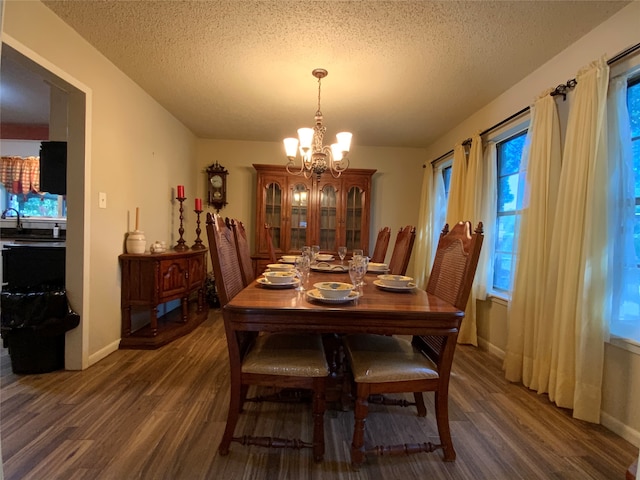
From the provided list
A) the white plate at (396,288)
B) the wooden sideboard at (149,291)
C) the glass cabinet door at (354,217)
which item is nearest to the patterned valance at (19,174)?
the wooden sideboard at (149,291)

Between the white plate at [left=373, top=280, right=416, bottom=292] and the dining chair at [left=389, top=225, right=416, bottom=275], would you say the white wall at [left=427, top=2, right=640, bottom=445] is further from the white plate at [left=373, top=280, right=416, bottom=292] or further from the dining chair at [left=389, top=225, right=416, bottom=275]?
the white plate at [left=373, top=280, right=416, bottom=292]

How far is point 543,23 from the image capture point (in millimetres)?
1904

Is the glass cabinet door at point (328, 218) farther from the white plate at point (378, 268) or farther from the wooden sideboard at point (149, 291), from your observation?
the wooden sideboard at point (149, 291)

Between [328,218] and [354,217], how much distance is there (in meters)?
0.36

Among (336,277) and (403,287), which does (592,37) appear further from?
(336,277)

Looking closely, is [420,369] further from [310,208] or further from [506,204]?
[310,208]

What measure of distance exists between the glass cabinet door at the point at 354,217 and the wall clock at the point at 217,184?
1736 mm

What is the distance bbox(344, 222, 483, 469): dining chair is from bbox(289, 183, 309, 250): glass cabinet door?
109 inches

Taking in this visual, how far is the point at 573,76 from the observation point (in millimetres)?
2076

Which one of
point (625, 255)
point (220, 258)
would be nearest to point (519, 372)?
point (625, 255)

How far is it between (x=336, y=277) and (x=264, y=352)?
2.70ft

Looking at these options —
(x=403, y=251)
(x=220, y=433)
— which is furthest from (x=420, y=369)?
(x=403, y=251)

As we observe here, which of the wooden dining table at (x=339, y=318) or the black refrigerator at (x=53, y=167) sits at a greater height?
the black refrigerator at (x=53, y=167)

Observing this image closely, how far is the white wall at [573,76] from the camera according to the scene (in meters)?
1.65
